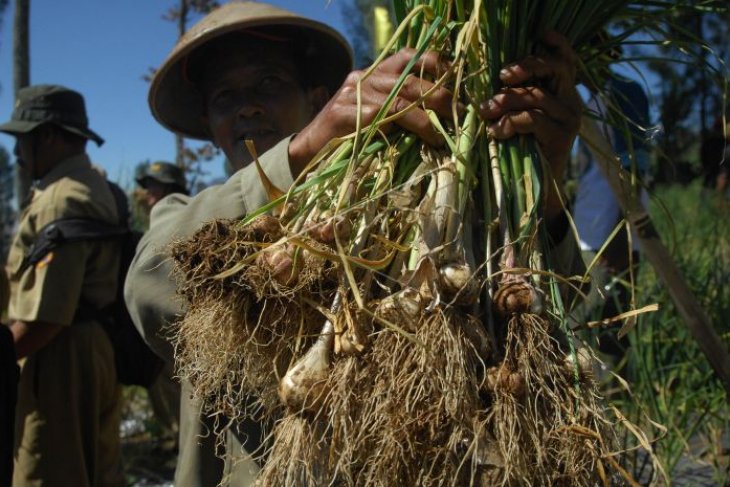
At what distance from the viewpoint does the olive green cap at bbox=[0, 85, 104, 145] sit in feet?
10.1

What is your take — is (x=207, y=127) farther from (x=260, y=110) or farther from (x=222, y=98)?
(x=260, y=110)

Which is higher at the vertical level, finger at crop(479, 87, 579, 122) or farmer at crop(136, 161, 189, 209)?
finger at crop(479, 87, 579, 122)

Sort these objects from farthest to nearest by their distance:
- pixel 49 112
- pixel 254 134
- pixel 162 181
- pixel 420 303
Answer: pixel 162 181
pixel 49 112
pixel 254 134
pixel 420 303

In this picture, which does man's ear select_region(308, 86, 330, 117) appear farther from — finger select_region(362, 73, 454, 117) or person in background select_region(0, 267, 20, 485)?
person in background select_region(0, 267, 20, 485)

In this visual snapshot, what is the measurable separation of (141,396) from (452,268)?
4.36 metres

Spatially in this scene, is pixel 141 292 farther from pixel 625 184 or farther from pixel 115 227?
pixel 115 227

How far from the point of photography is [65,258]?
2.64m

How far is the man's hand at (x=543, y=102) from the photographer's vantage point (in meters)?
1.04

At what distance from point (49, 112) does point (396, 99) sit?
8.34ft

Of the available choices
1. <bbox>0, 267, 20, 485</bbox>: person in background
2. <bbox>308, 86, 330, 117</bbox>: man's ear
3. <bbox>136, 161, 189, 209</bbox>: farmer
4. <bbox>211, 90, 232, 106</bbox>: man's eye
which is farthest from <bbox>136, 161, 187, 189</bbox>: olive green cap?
<bbox>211, 90, 232, 106</bbox>: man's eye

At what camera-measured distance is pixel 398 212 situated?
40.1 inches

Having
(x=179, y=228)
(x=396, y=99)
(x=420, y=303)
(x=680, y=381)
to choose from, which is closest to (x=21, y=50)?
(x=179, y=228)

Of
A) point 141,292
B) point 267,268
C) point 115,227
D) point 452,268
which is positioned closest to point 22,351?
point 115,227

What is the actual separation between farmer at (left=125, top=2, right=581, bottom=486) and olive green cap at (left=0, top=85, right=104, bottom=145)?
124 cm
